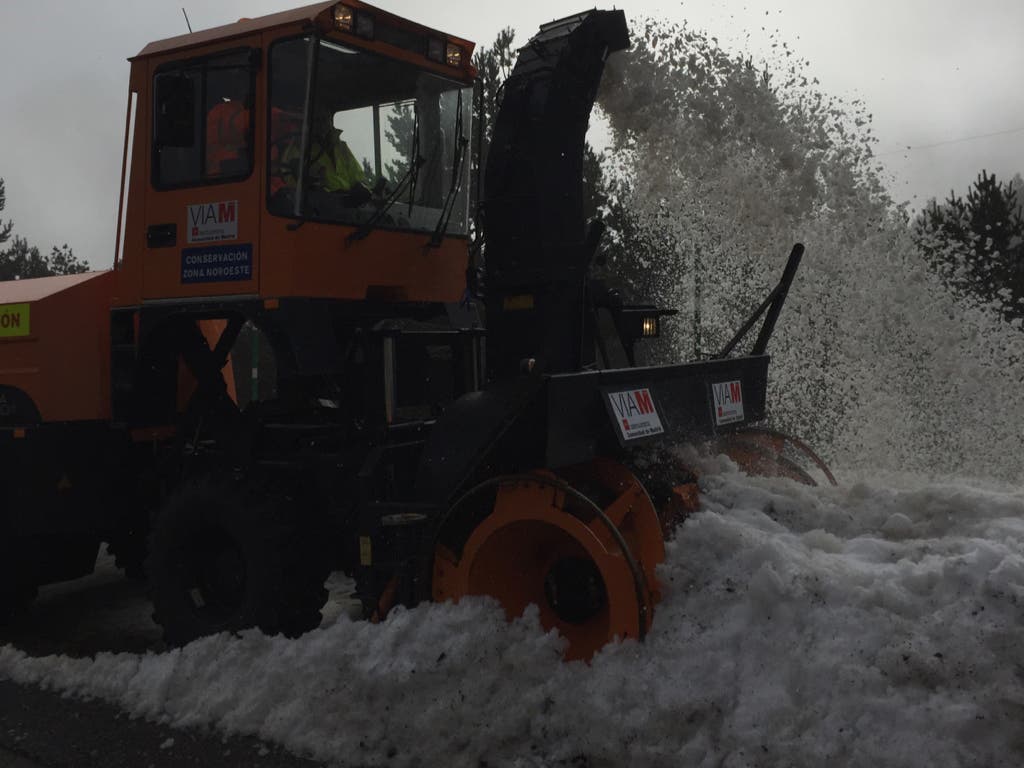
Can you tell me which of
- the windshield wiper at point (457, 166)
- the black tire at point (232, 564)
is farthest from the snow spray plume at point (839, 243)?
the black tire at point (232, 564)

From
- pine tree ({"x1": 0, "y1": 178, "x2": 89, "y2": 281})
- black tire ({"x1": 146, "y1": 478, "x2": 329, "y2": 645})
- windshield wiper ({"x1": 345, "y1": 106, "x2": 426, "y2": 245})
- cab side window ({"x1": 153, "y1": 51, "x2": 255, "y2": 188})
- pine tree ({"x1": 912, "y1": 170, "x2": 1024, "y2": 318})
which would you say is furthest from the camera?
pine tree ({"x1": 0, "y1": 178, "x2": 89, "y2": 281})

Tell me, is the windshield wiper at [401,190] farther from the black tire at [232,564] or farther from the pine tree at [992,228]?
the pine tree at [992,228]

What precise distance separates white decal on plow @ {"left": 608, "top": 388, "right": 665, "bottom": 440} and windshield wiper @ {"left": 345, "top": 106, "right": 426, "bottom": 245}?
1580mm

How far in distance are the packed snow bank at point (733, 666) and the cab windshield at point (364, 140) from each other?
1.98m

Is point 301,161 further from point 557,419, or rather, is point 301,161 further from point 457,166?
point 557,419

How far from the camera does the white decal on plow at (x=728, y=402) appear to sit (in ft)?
15.3

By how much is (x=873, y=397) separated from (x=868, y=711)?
3.14 meters

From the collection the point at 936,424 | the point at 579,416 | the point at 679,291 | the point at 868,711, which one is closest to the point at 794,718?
the point at 868,711

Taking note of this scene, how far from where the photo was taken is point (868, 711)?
3047 millimetres

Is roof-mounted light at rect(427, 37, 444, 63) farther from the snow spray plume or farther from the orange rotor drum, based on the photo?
the orange rotor drum

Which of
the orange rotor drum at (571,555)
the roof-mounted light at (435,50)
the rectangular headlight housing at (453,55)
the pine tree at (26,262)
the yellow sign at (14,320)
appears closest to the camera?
the orange rotor drum at (571,555)

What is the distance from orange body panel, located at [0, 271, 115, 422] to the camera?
534 centimetres

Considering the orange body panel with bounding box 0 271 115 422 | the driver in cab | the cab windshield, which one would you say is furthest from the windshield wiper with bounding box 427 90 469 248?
the orange body panel with bounding box 0 271 115 422

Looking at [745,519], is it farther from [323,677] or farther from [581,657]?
[323,677]
